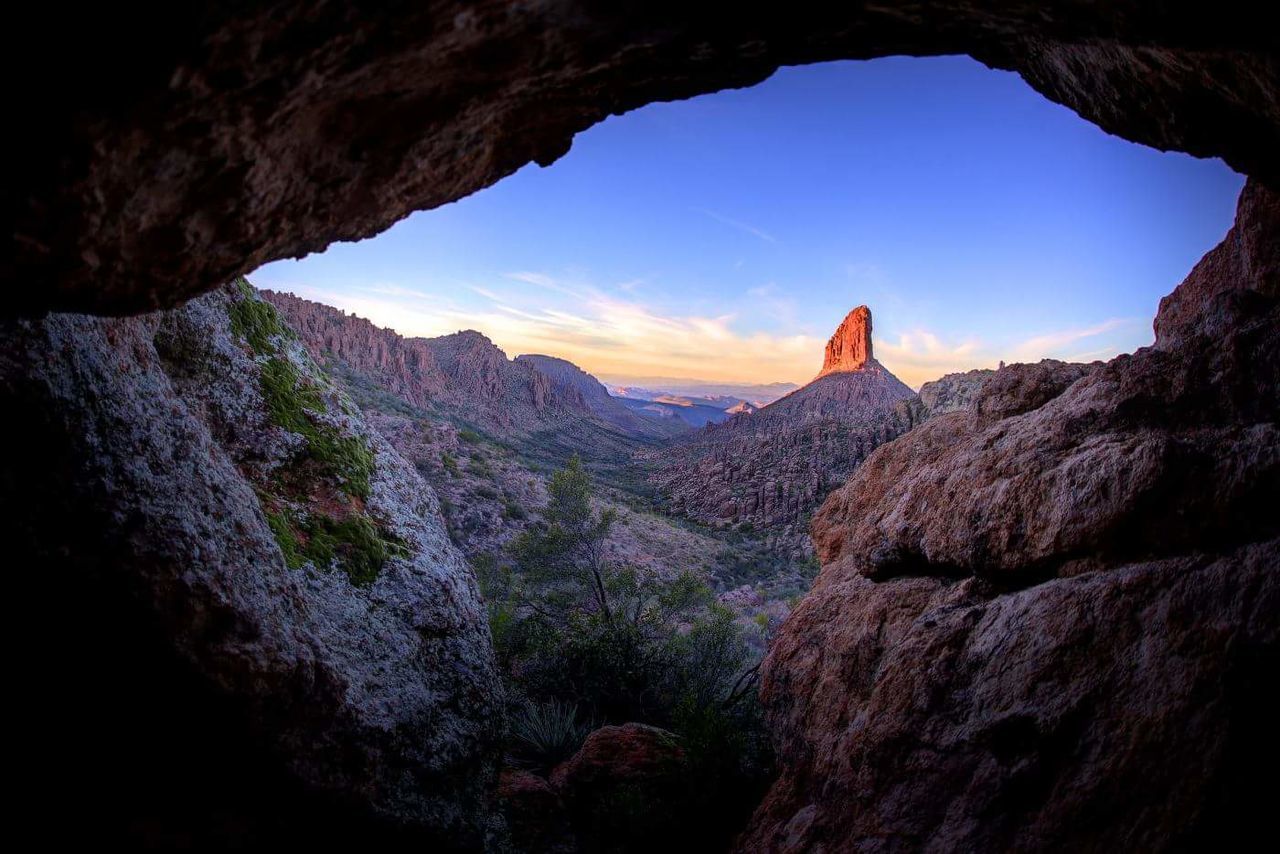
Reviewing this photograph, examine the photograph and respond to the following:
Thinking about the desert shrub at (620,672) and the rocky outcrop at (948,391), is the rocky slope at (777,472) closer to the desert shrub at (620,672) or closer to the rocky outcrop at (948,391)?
the rocky outcrop at (948,391)

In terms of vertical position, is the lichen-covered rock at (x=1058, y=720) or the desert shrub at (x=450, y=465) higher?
the lichen-covered rock at (x=1058, y=720)

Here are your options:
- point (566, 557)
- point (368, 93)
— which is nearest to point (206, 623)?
point (368, 93)

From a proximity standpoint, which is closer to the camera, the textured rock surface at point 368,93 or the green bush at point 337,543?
the textured rock surface at point 368,93

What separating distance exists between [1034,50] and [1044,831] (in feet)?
16.4

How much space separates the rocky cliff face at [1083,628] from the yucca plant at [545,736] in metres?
4.26

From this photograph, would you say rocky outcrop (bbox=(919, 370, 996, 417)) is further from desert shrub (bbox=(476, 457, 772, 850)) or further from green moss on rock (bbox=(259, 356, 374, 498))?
green moss on rock (bbox=(259, 356, 374, 498))

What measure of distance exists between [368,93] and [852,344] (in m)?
125

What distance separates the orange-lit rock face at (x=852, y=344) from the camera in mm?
113387

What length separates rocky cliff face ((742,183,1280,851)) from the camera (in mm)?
2996

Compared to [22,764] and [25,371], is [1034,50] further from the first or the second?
[22,764]

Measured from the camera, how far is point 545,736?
9133mm

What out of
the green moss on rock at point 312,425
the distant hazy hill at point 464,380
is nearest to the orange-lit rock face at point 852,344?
the distant hazy hill at point 464,380

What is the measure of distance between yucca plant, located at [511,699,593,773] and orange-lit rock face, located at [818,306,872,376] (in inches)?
4353

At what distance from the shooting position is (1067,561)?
13.9 ft
